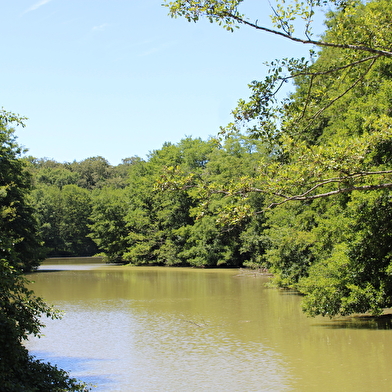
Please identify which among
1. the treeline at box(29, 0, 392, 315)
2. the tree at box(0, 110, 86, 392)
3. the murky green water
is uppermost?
the treeline at box(29, 0, 392, 315)

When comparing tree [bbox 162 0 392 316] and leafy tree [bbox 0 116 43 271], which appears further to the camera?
leafy tree [bbox 0 116 43 271]

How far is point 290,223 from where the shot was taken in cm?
2303

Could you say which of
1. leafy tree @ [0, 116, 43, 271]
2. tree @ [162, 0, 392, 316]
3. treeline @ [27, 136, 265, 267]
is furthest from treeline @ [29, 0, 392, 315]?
leafy tree @ [0, 116, 43, 271]

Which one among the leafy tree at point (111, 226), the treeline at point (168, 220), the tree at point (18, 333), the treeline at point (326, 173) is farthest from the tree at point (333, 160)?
the leafy tree at point (111, 226)

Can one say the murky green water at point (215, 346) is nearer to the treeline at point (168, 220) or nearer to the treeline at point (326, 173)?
the treeline at point (326, 173)

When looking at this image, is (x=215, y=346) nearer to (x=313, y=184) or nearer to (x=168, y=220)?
(x=313, y=184)

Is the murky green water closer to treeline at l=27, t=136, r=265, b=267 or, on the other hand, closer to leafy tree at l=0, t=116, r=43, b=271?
leafy tree at l=0, t=116, r=43, b=271

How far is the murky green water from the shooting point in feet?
34.4

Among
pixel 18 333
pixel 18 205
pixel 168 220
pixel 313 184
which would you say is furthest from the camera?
pixel 168 220

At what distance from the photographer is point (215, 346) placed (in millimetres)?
13516

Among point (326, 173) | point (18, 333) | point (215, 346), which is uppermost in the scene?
point (326, 173)

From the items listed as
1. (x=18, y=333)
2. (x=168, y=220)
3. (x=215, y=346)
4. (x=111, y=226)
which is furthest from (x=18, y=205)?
(x=18, y=333)

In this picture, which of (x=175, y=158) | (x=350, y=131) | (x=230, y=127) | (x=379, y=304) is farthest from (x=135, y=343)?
(x=175, y=158)

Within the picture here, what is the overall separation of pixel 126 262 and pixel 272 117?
46.7m
